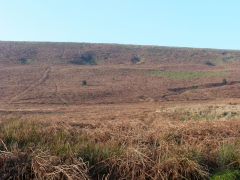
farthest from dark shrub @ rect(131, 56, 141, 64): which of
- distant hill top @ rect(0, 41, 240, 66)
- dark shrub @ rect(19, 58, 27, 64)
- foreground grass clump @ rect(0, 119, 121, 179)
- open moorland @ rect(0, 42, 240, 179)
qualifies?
foreground grass clump @ rect(0, 119, 121, 179)

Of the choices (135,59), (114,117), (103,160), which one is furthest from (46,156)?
(135,59)

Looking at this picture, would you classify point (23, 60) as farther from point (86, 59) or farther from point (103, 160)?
point (103, 160)

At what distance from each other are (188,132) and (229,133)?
3.85ft

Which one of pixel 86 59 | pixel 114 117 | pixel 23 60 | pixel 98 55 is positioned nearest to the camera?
pixel 114 117

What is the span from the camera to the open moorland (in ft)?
10.6

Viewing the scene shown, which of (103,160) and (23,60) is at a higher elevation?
(23,60)

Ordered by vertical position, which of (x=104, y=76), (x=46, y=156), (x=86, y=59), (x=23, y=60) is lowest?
(x=104, y=76)

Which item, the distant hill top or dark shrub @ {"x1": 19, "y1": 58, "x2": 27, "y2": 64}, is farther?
the distant hill top

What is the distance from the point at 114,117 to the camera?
43.0 feet

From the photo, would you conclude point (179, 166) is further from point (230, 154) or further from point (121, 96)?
point (121, 96)

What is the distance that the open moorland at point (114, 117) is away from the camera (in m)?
3.25

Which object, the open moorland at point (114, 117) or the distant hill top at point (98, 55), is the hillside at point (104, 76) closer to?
the distant hill top at point (98, 55)

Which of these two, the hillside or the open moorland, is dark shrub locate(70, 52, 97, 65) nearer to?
the hillside

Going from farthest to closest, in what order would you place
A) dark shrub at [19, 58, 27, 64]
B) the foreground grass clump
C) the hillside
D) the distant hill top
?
the distant hill top, dark shrub at [19, 58, 27, 64], the hillside, the foreground grass clump
